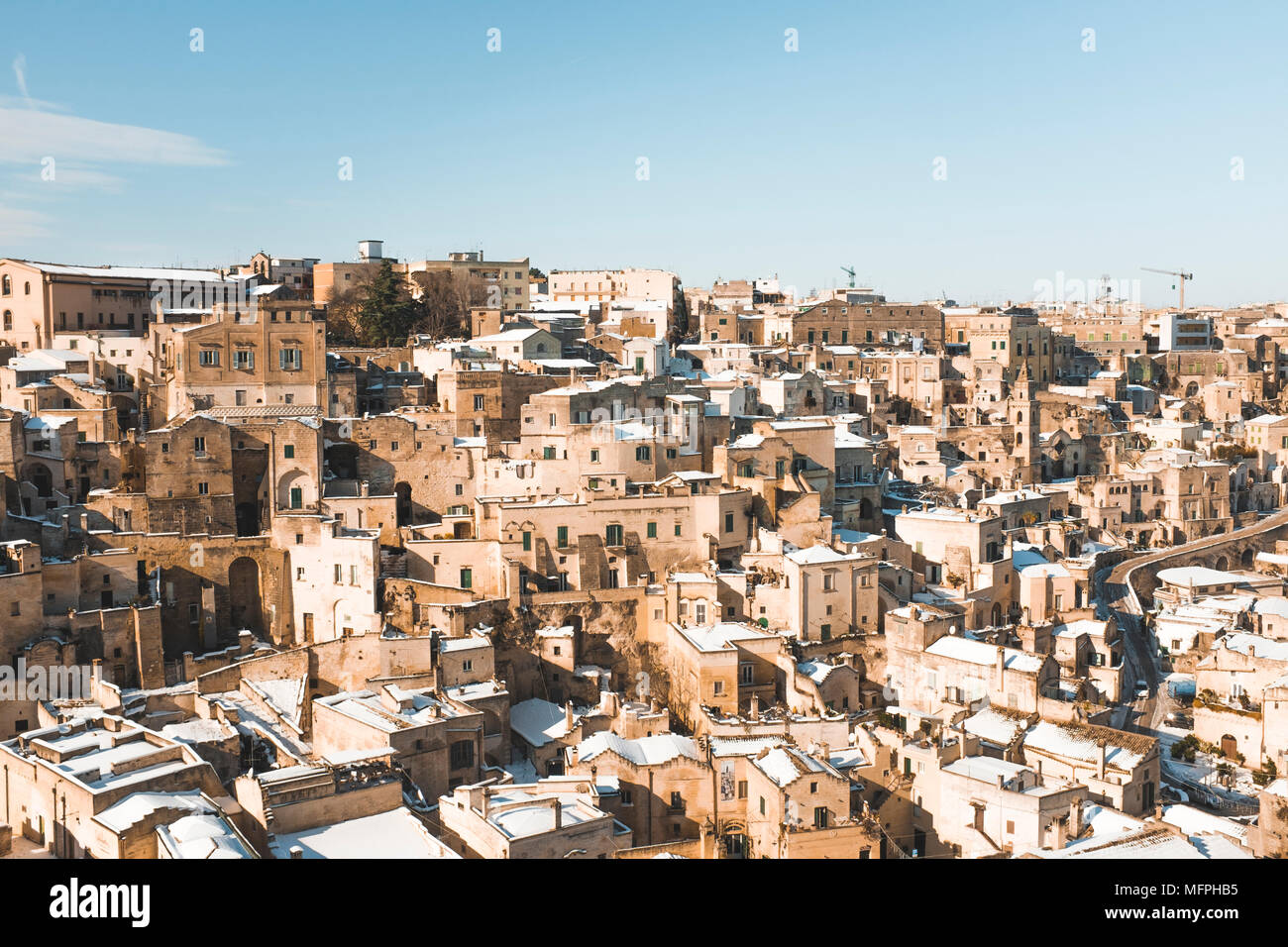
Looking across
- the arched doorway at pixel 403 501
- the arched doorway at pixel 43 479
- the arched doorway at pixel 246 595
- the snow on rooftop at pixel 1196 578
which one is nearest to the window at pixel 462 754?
the arched doorway at pixel 246 595

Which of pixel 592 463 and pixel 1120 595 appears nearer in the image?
pixel 592 463

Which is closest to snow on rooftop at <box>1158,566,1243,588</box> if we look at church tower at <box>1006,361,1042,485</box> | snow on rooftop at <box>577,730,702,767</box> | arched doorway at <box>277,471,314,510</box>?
church tower at <box>1006,361,1042,485</box>

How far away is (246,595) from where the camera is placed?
31.6 meters

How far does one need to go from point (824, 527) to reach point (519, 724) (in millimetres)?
10482

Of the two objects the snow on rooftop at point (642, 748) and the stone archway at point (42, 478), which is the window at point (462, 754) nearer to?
the snow on rooftop at point (642, 748)

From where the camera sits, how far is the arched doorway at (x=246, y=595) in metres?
31.5

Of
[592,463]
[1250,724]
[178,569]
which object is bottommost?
[1250,724]

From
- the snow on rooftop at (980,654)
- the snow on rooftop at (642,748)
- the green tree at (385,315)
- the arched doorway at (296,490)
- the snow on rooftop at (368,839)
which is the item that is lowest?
the snow on rooftop at (368,839)

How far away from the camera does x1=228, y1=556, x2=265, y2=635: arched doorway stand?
31.5m

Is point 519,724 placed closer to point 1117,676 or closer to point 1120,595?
point 1117,676

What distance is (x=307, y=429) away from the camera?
108ft
